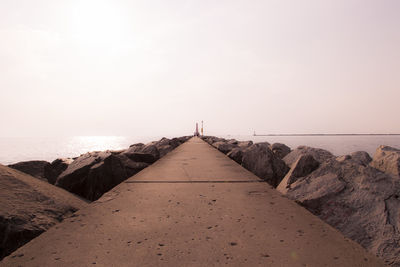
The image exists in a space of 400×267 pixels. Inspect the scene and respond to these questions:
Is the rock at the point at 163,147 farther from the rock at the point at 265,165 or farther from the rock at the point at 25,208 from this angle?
the rock at the point at 25,208

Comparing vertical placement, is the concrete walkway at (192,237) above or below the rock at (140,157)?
below

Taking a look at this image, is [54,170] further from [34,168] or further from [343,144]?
[343,144]

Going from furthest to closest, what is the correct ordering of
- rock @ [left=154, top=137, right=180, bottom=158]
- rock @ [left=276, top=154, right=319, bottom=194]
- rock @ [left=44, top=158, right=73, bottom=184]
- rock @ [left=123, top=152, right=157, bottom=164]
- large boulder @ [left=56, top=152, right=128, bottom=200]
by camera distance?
rock @ [left=154, top=137, right=180, bottom=158] < rock @ [left=123, top=152, right=157, bottom=164] < rock @ [left=44, top=158, right=73, bottom=184] < large boulder @ [left=56, top=152, right=128, bottom=200] < rock @ [left=276, top=154, right=319, bottom=194]

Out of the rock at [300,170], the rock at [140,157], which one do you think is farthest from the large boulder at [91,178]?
the rock at [300,170]

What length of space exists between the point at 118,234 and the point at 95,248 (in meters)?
0.23

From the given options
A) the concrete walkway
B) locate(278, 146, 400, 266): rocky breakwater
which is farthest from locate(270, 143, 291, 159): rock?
the concrete walkway

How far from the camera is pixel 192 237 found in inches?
70.1

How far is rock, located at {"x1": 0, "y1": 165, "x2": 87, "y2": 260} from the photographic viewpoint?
1.70m

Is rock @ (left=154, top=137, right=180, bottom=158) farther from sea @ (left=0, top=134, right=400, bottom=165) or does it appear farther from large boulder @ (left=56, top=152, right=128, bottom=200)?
sea @ (left=0, top=134, right=400, bottom=165)

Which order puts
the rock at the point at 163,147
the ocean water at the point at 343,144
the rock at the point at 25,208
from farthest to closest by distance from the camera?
the ocean water at the point at 343,144, the rock at the point at 163,147, the rock at the point at 25,208

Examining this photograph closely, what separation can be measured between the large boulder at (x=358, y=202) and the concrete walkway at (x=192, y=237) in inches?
4.4

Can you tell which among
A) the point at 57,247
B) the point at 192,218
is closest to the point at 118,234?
the point at 57,247

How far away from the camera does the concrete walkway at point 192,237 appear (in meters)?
1.49

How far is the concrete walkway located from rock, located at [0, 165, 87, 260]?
99 mm
